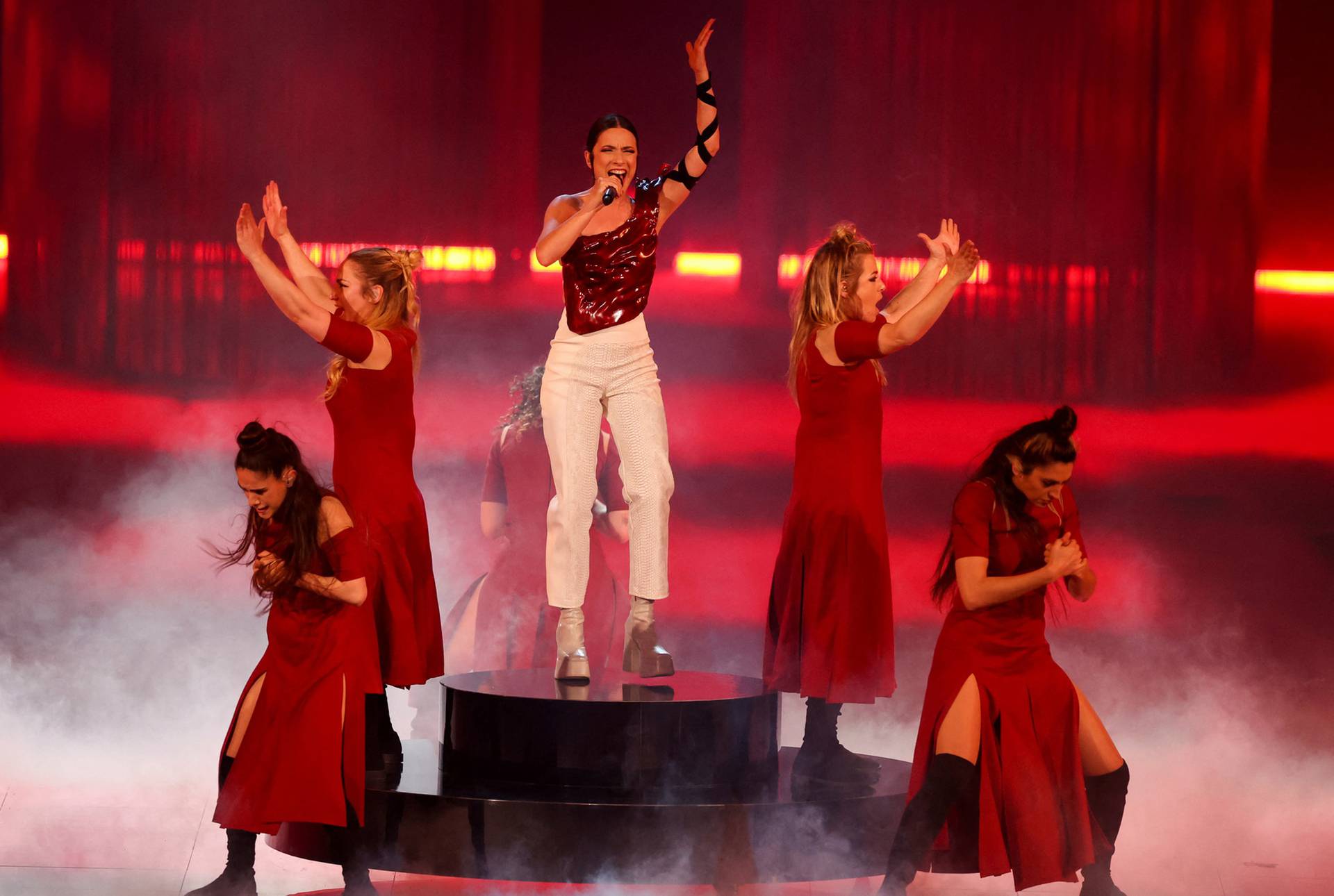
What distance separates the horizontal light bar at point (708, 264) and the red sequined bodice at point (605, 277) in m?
1.92

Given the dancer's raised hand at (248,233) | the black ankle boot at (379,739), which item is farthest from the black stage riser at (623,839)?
the dancer's raised hand at (248,233)

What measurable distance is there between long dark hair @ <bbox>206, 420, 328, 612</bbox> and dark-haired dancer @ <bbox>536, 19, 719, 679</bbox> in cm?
78

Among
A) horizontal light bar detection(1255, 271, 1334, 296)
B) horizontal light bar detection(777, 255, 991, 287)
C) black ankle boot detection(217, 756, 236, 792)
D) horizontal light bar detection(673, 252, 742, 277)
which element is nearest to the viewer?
black ankle boot detection(217, 756, 236, 792)

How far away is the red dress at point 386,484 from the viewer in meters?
4.25

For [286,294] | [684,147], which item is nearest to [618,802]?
[286,294]

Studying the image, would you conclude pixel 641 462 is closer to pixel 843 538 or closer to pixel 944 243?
pixel 843 538

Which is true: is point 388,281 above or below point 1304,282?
below

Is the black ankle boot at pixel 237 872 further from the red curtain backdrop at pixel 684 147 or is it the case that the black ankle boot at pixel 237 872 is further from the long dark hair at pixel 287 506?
the red curtain backdrop at pixel 684 147

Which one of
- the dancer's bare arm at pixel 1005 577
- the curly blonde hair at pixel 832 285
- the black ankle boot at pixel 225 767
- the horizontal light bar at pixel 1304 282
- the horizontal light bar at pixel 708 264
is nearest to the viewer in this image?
the dancer's bare arm at pixel 1005 577

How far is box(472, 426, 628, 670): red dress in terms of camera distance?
5500 mm

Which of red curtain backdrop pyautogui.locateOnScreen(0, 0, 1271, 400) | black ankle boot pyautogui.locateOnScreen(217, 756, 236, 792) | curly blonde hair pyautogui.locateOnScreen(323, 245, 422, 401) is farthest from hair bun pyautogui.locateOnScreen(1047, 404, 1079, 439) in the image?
red curtain backdrop pyautogui.locateOnScreen(0, 0, 1271, 400)

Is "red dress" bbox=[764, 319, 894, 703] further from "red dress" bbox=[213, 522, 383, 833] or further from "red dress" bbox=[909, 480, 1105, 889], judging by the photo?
"red dress" bbox=[213, 522, 383, 833]

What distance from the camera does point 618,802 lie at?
395cm

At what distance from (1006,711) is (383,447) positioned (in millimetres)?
1765
